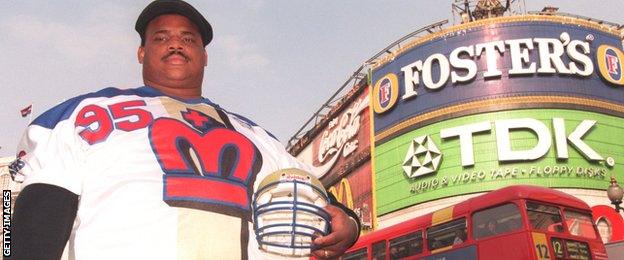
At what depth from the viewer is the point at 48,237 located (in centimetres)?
204

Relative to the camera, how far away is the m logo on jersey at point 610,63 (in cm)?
2903

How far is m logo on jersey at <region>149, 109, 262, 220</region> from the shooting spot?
227cm

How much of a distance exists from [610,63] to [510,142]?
642 cm

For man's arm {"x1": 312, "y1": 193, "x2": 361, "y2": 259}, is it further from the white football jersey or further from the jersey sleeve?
the jersey sleeve

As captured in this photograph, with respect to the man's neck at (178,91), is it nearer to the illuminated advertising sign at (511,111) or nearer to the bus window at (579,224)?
the bus window at (579,224)

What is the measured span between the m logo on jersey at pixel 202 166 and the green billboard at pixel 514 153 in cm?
2622

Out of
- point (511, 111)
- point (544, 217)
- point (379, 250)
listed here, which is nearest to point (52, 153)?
point (544, 217)

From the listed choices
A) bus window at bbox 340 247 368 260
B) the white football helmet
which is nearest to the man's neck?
the white football helmet

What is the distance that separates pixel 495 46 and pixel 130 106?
28.1 metres

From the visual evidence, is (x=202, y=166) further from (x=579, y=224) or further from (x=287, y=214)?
(x=579, y=224)

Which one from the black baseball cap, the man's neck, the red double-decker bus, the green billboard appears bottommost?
the man's neck

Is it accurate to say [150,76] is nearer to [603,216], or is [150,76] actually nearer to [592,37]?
[603,216]

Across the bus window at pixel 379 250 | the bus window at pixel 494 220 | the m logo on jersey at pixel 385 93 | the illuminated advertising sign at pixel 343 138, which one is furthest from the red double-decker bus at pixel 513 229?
the illuminated advertising sign at pixel 343 138

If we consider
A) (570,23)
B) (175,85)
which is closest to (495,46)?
(570,23)
